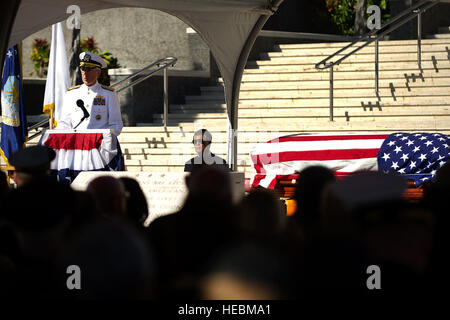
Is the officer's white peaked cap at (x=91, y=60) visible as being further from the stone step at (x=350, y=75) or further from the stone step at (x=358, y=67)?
the stone step at (x=358, y=67)

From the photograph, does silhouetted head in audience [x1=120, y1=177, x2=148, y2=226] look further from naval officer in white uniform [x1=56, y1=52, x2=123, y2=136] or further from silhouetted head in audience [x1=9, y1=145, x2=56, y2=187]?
naval officer in white uniform [x1=56, y1=52, x2=123, y2=136]

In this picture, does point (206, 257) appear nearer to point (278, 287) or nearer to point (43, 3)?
point (278, 287)

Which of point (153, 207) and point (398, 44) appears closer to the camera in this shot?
point (153, 207)

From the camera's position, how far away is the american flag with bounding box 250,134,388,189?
9.51 meters

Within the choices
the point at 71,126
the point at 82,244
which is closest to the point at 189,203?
the point at 82,244

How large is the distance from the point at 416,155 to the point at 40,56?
10.9 metres

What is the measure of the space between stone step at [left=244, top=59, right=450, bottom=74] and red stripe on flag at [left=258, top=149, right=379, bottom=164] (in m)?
4.17

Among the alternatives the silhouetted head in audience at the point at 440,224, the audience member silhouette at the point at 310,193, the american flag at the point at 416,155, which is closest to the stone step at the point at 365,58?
the american flag at the point at 416,155

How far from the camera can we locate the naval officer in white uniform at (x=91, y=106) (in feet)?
29.3

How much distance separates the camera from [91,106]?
29.3ft

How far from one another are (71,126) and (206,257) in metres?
6.36

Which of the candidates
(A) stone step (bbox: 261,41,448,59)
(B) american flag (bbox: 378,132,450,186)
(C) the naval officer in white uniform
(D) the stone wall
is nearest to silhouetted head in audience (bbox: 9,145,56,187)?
(C) the naval officer in white uniform

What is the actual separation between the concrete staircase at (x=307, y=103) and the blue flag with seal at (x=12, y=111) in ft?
6.11

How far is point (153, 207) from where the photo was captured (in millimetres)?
6793
